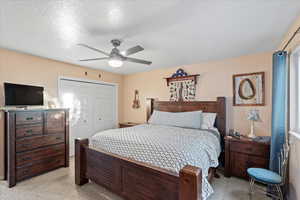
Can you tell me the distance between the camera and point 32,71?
3004 millimetres

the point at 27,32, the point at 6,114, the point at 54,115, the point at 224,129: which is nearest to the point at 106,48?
the point at 27,32

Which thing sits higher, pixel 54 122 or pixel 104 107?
pixel 104 107

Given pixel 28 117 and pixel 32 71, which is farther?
pixel 32 71

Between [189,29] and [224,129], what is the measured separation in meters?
2.22

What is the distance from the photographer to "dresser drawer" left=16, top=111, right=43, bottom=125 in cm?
248

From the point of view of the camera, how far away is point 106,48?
8.54 feet

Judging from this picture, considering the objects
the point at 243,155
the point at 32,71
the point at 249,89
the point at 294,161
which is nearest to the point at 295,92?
the point at 294,161

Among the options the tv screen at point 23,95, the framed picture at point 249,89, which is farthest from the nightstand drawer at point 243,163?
the tv screen at point 23,95

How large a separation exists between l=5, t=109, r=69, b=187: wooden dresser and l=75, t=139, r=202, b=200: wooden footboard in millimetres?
879

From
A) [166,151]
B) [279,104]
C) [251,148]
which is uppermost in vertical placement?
[279,104]

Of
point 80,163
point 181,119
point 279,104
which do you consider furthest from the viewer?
point 181,119

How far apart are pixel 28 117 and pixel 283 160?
398 centimetres

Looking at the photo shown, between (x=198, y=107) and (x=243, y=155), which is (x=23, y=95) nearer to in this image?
(x=198, y=107)

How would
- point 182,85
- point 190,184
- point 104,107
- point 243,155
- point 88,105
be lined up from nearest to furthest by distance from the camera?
point 190,184, point 243,155, point 182,85, point 88,105, point 104,107
